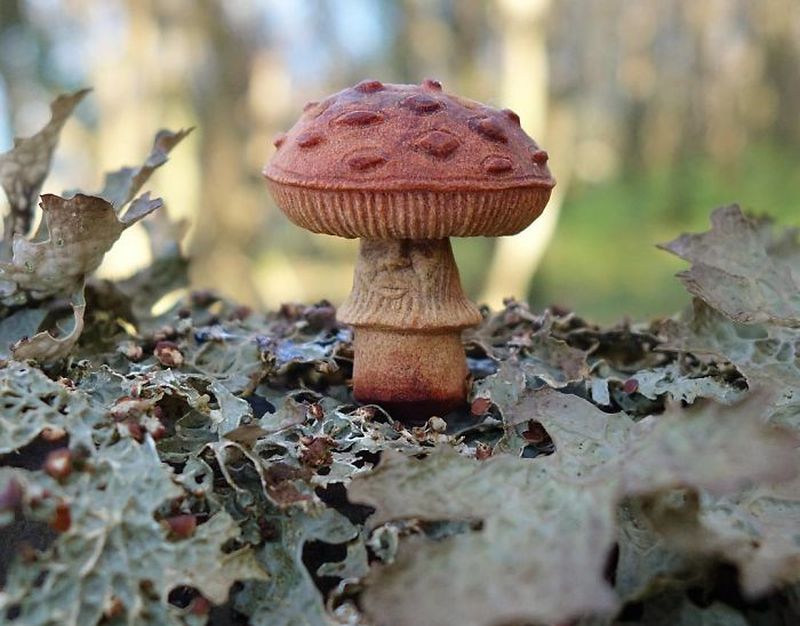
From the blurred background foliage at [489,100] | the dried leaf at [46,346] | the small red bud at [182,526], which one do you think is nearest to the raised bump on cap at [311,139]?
the dried leaf at [46,346]

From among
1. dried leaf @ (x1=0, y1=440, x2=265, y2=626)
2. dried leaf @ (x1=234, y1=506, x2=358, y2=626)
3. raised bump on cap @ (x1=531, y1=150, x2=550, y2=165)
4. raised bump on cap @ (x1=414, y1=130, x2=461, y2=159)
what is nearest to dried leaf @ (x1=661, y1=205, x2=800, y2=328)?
raised bump on cap @ (x1=531, y1=150, x2=550, y2=165)

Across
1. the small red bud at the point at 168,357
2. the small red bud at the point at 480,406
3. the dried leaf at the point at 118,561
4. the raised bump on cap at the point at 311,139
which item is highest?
the raised bump on cap at the point at 311,139

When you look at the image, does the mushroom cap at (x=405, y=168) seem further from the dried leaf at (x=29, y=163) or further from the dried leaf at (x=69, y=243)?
the dried leaf at (x=29, y=163)

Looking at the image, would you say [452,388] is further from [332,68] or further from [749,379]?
[332,68]

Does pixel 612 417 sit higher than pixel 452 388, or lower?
higher

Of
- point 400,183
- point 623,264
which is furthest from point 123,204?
point 623,264

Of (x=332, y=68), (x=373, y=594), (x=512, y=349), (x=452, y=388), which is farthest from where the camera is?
(x=332, y=68)

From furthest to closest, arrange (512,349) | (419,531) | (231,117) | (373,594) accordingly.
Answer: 1. (231,117)
2. (512,349)
3. (419,531)
4. (373,594)
